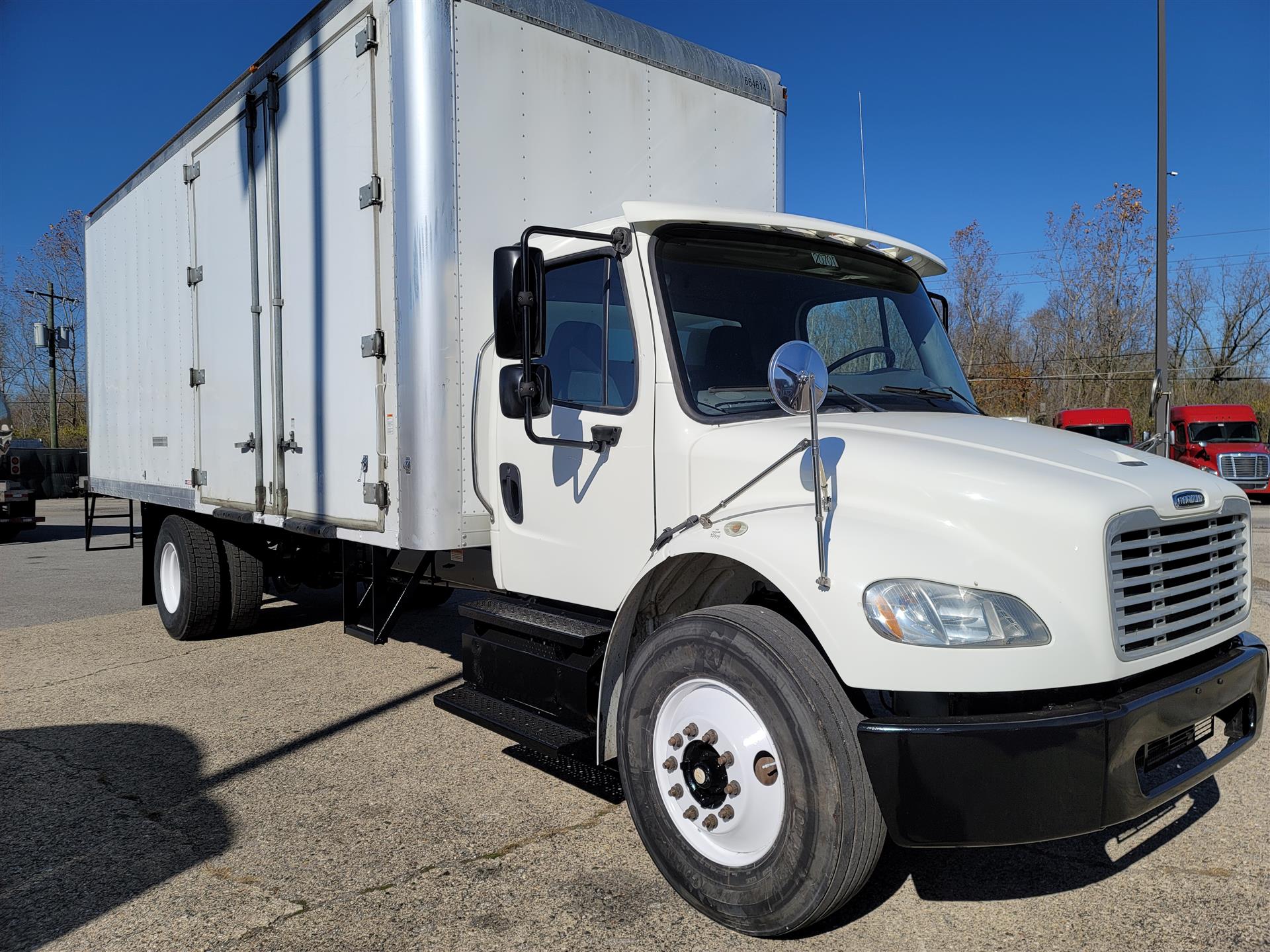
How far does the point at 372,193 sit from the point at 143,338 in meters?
4.52

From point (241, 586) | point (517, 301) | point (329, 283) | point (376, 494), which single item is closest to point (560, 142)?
point (329, 283)

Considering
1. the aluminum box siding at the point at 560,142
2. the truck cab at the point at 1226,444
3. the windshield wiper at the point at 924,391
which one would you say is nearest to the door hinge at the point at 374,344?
the aluminum box siding at the point at 560,142

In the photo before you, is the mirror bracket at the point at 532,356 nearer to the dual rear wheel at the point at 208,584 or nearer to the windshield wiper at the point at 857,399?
the windshield wiper at the point at 857,399

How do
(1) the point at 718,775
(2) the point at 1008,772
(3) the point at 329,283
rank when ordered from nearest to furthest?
(2) the point at 1008,772 < (1) the point at 718,775 < (3) the point at 329,283

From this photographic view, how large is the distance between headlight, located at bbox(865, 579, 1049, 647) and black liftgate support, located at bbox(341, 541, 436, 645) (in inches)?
113

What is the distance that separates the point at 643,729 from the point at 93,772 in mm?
3000

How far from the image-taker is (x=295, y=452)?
582 centimetres

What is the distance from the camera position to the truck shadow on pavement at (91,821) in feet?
11.1

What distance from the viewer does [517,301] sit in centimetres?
358

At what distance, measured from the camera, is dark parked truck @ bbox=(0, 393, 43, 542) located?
16.5 metres

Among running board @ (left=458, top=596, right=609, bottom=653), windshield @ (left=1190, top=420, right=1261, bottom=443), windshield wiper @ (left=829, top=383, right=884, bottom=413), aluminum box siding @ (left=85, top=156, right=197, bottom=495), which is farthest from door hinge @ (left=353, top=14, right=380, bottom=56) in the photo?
windshield @ (left=1190, top=420, right=1261, bottom=443)

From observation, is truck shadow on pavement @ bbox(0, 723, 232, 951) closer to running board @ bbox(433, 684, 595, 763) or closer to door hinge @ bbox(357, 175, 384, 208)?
running board @ bbox(433, 684, 595, 763)

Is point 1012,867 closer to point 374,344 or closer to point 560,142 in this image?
point 374,344

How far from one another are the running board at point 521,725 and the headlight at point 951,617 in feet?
4.98
